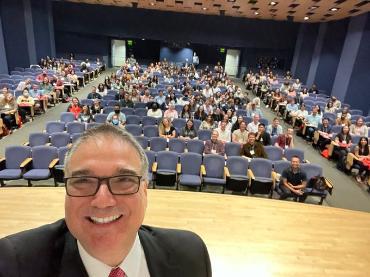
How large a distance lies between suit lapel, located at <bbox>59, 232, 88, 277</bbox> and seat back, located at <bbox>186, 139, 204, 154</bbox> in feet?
18.0

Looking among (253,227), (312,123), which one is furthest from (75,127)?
(312,123)

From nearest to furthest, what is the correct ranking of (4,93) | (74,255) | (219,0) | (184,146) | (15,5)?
(74,255) < (184,146) < (4,93) < (219,0) < (15,5)

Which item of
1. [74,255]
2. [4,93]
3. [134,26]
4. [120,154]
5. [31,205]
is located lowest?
[31,205]

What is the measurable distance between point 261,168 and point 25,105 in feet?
22.8

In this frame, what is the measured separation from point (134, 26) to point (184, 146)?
14.4m

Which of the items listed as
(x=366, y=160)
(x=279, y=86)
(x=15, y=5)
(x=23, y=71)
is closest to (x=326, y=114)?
(x=366, y=160)

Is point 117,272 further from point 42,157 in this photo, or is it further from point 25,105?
point 25,105

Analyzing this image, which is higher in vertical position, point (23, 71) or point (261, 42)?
point (261, 42)

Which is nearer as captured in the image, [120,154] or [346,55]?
[120,154]

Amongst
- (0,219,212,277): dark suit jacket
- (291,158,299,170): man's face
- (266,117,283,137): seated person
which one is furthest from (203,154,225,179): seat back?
(0,219,212,277): dark suit jacket

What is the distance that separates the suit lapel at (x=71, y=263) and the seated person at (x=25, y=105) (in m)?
8.92

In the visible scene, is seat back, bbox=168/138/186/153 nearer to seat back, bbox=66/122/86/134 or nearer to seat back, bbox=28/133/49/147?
seat back, bbox=66/122/86/134

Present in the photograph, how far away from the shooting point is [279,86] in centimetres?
1493

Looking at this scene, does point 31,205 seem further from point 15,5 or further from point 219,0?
point 15,5
